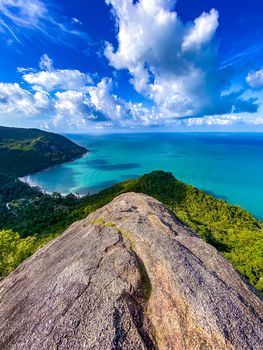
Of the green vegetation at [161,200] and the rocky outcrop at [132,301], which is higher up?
the rocky outcrop at [132,301]

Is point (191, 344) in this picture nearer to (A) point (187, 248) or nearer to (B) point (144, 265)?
(B) point (144, 265)

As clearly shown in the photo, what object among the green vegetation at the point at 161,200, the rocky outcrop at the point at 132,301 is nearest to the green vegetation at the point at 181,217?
the green vegetation at the point at 161,200

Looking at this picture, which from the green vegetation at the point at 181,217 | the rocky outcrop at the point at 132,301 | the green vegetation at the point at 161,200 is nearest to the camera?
the rocky outcrop at the point at 132,301

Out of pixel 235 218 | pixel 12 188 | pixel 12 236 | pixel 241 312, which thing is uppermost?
pixel 241 312

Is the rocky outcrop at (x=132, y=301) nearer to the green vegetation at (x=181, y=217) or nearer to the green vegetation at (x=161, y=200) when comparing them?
the green vegetation at (x=161, y=200)

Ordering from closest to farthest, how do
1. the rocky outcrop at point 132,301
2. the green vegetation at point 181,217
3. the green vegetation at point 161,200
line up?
the rocky outcrop at point 132,301, the green vegetation at point 161,200, the green vegetation at point 181,217

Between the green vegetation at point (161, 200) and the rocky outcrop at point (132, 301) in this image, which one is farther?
the green vegetation at point (161, 200)

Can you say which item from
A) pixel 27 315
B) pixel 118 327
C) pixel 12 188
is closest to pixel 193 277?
pixel 118 327

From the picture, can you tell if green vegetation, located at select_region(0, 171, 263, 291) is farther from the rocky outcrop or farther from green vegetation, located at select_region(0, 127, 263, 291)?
the rocky outcrop
